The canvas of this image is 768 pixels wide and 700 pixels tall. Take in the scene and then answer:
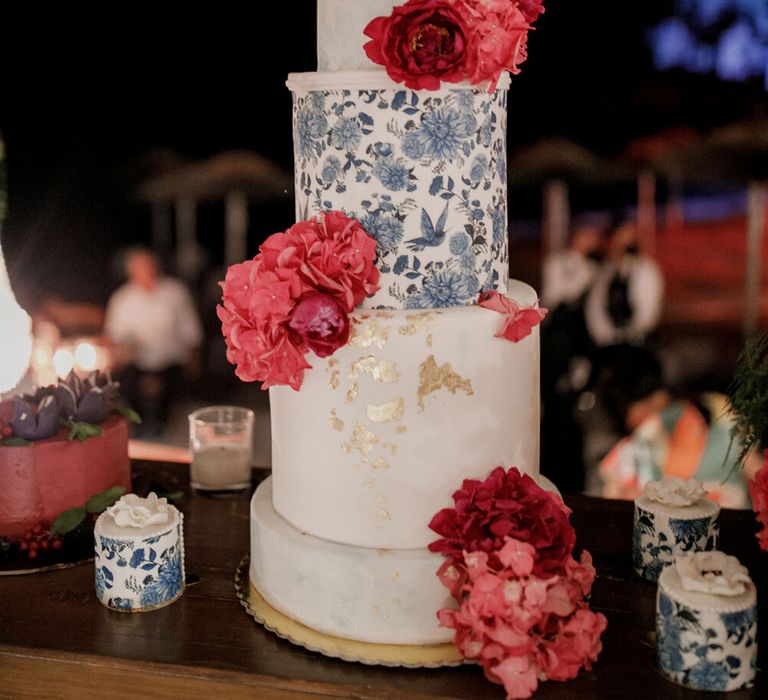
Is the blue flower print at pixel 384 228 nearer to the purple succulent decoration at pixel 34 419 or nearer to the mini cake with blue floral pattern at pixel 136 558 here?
the mini cake with blue floral pattern at pixel 136 558

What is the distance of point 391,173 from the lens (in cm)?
157

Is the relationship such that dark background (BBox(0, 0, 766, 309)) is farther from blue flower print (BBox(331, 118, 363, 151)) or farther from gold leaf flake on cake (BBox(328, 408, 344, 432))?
gold leaf flake on cake (BBox(328, 408, 344, 432))

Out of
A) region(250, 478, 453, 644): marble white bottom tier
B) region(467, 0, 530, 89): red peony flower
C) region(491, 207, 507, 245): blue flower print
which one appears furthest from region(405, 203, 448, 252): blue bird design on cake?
region(250, 478, 453, 644): marble white bottom tier

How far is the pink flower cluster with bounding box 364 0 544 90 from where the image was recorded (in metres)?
1.47

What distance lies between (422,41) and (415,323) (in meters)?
0.43

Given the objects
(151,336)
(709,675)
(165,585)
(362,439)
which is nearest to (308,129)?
(362,439)

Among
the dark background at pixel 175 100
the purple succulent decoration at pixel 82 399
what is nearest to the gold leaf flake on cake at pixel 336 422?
the purple succulent decoration at pixel 82 399

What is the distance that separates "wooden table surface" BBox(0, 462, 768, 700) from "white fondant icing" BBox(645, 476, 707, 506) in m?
0.15

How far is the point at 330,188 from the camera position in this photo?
1.61m

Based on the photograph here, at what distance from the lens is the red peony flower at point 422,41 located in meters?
1.47

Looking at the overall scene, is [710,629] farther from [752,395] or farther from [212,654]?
[212,654]

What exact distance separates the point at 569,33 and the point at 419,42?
9.95 feet

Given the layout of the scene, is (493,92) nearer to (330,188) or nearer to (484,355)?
(330,188)

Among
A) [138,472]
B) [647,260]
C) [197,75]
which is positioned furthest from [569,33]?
[138,472]
